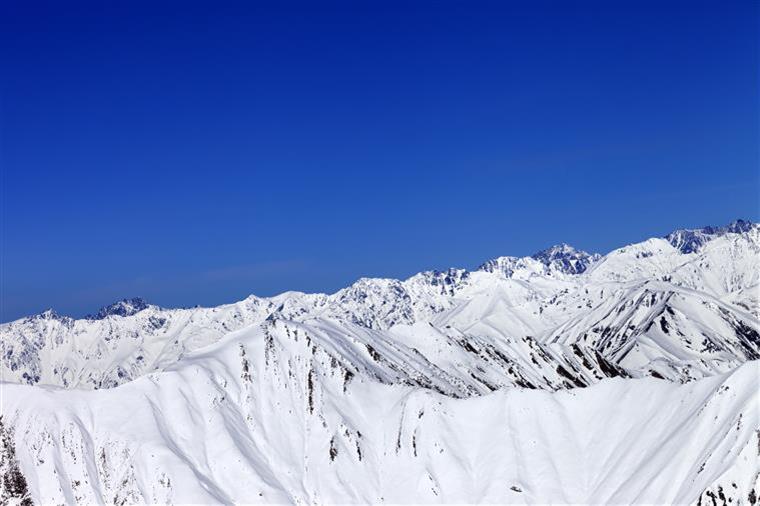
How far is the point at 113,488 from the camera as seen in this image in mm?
195625

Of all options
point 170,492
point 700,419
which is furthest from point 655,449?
point 170,492

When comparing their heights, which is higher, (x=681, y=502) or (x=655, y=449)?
(x=655, y=449)

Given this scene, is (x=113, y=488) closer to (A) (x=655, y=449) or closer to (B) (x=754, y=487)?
(A) (x=655, y=449)

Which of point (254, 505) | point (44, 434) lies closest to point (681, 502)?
point (254, 505)

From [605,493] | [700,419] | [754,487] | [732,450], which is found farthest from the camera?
[605,493]

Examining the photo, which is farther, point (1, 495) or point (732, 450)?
point (1, 495)

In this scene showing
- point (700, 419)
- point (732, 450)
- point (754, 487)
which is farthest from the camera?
point (700, 419)

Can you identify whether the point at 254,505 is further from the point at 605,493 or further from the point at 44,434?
the point at 605,493

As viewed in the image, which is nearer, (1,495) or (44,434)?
(1,495)

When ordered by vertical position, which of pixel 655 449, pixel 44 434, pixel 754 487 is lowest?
pixel 754 487

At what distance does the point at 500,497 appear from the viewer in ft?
651

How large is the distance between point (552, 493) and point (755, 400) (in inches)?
2290

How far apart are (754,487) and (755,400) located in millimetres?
21606

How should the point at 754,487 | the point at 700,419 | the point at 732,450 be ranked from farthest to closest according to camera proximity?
the point at 700,419 → the point at 732,450 → the point at 754,487
